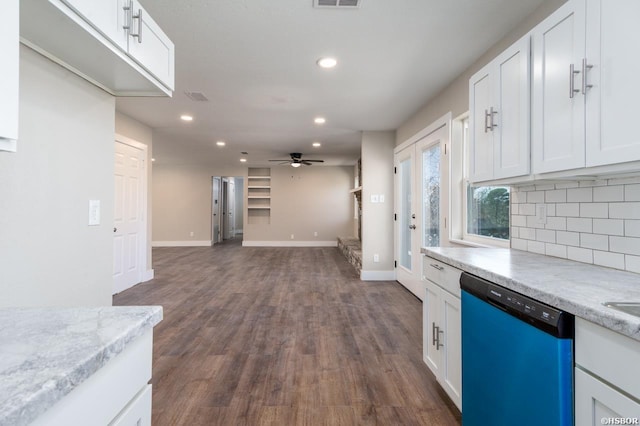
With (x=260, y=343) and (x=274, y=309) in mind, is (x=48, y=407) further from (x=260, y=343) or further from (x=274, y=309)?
(x=274, y=309)

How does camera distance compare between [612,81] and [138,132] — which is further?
[138,132]

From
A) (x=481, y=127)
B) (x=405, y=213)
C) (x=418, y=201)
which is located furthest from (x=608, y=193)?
(x=405, y=213)

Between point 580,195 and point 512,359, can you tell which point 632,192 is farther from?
point 512,359

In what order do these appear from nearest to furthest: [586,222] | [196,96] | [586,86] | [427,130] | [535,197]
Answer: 1. [586,86]
2. [586,222]
3. [535,197]
4. [196,96]
5. [427,130]

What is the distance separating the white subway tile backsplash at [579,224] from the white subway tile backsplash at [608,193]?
119 mm

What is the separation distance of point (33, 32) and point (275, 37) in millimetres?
1555

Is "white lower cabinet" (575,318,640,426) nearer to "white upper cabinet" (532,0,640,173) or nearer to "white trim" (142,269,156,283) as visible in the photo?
"white upper cabinet" (532,0,640,173)

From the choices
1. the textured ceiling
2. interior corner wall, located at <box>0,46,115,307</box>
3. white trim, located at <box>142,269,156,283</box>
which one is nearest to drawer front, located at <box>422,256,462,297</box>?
the textured ceiling

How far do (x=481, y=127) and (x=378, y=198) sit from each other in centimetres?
316

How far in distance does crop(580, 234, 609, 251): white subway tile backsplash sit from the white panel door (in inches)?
190

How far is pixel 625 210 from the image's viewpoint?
4.79ft

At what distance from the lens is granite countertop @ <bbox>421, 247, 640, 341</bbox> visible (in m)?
0.89

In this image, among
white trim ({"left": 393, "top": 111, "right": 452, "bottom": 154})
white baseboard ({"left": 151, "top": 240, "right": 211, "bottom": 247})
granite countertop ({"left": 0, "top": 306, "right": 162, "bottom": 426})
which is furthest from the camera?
white baseboard ({"left": 151, "top": 240, "right": 211, "bottom": 247})

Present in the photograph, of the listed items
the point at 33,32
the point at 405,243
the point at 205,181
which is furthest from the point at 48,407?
the point at 205,181
